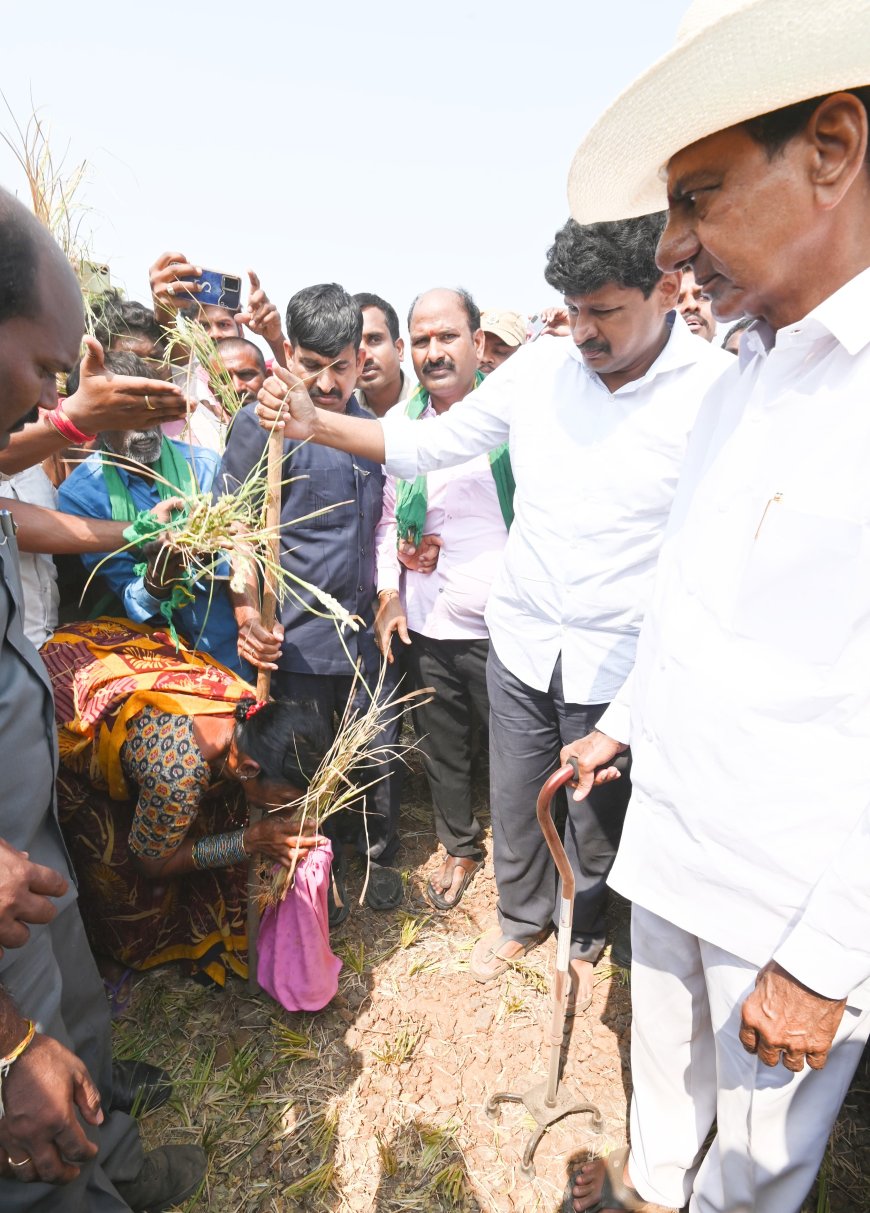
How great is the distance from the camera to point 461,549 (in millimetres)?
3293

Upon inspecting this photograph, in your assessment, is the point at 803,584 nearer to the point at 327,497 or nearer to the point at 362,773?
the point at 327,497

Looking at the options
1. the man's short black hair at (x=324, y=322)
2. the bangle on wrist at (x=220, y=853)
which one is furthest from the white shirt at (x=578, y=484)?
the bangle on wrist at (x=220, y=853)

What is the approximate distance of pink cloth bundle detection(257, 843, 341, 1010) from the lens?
2.58 metres

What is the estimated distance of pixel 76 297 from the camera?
1508mm

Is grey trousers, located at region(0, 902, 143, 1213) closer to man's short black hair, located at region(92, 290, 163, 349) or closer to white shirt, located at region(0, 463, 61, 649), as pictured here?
white shirt, located at region(0, 463, 61, 649)

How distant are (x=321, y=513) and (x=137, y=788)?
49.6 inches

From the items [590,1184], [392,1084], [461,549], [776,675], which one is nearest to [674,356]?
[461,549]

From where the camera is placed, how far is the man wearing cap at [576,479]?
7.60 ft

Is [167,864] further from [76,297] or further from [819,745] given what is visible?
[819,745]

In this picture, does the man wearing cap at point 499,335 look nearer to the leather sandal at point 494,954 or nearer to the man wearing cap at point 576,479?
the man wearing cap at point 576,479

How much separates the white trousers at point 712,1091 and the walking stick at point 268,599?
4.73 ft

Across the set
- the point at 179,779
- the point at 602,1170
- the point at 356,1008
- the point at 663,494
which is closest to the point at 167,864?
the point at 179,779

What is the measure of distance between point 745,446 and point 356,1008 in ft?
8.44

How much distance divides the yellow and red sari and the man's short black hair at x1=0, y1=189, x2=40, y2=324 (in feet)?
4.67
